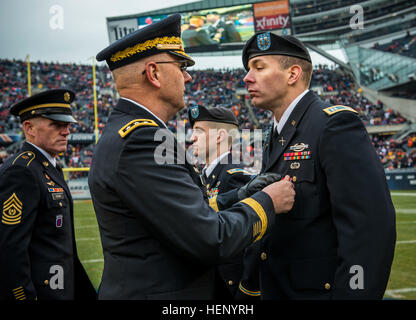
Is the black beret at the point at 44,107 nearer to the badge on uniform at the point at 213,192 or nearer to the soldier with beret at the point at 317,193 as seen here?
the badge on uniform at the point at 213,192

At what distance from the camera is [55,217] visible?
3061 mm

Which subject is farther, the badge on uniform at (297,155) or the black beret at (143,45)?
the badge on uniform at (297,155)

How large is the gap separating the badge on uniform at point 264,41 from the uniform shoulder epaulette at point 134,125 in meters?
0.98

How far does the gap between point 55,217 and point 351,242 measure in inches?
88.2

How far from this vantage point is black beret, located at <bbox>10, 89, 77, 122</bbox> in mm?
3445

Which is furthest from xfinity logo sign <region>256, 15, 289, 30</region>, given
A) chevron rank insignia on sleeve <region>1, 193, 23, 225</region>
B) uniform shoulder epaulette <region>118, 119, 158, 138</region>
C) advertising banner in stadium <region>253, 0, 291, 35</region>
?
uniform shoulder epaulette <region>118, 119, 158, 138</region>

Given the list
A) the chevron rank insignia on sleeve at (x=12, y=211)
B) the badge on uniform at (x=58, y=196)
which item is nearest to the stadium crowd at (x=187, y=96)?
the badge on uniform at (x=58, y=196)

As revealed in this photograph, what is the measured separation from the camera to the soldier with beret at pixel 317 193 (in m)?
1.85

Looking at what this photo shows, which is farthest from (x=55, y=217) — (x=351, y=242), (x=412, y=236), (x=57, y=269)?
(x=412, y=236)

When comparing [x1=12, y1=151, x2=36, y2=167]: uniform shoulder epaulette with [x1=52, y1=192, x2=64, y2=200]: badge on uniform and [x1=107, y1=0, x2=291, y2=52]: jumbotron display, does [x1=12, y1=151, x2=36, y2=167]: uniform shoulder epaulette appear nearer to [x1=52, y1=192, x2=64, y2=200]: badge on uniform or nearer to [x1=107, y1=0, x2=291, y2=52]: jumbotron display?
[x1=52, y1=192, x2=64, y2=200]: badge on uniform

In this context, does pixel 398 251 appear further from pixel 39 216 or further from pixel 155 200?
pixel 155 200

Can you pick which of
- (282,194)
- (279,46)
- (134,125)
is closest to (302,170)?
(282,194)

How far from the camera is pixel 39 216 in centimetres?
299

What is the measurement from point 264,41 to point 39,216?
210 cm
